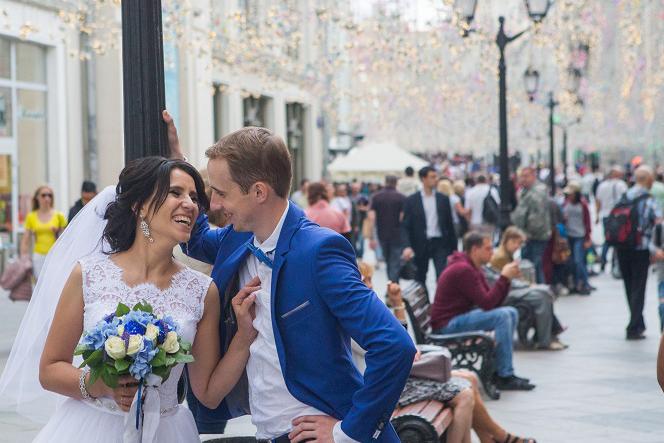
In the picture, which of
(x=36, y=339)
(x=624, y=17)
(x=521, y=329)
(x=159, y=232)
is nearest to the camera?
(x=159, y=232)

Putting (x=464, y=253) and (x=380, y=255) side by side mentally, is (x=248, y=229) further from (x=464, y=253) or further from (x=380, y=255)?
(x=380, y=255)

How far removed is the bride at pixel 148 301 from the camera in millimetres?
3996

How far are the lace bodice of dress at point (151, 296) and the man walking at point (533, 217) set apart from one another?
45.8 ft

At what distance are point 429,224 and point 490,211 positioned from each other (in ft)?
24.4

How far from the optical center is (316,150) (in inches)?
1594

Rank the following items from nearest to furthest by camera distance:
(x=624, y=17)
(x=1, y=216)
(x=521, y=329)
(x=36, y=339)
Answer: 1. (x=36, y=339)
2. (x=521, y=329)
3. (x=1, y=216)
4. (x=624, y=17)

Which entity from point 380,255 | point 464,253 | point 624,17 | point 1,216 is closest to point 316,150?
point 624,17

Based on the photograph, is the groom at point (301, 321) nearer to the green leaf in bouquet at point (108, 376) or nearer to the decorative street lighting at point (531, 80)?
the green leaf in bouquet at point (108, 376)

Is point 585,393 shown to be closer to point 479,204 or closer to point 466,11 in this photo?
point 466,11

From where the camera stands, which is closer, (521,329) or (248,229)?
(248,229)

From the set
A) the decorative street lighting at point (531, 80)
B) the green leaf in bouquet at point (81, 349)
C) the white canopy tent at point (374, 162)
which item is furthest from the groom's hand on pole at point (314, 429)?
the white canopy tent at point (374, 162)

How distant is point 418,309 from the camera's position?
1039 cm

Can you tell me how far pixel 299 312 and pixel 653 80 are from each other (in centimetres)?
4310

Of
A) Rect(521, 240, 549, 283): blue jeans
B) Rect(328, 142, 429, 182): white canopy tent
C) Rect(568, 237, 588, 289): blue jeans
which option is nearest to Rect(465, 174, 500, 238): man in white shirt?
Rect(568, 237, 588, 289): blue jeans
